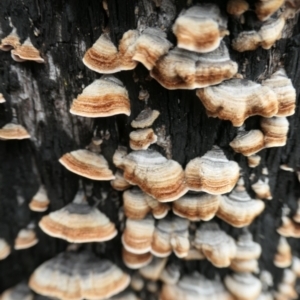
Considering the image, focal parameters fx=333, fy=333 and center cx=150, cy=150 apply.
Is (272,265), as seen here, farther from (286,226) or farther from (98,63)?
(98,63)

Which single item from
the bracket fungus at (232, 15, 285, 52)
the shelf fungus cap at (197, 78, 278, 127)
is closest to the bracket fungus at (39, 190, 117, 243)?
the shelf fungus cap at (197, 78, 278, 127)

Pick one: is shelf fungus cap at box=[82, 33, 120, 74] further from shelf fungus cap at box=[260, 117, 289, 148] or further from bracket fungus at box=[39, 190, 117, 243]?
bracket fungus at box=[39, 190, 117, 243]

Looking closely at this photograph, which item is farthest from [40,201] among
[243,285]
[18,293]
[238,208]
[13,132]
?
[243,285]

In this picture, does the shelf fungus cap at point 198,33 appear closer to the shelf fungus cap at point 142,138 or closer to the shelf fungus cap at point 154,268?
the shelf fungus cap at point 142,138

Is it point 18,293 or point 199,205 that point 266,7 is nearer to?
point 199,205

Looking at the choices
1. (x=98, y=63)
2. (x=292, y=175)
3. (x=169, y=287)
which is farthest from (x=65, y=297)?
(x=292, y=175)
